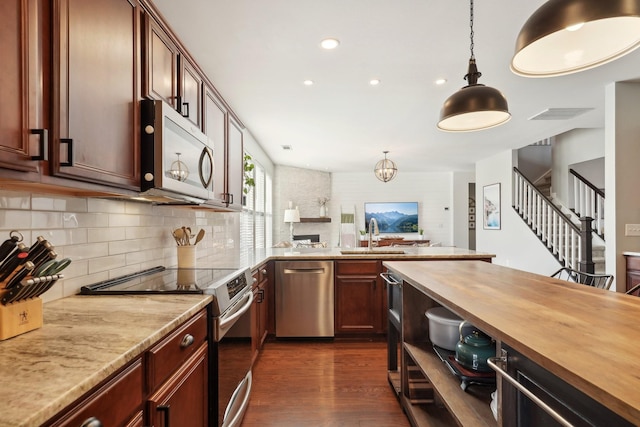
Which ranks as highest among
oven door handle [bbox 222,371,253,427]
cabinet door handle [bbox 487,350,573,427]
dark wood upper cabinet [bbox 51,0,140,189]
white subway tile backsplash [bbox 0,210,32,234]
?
dark wood upper cabinet [bbox 51,0,140,189]

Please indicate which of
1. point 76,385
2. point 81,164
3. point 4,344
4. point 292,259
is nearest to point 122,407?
point 76,385

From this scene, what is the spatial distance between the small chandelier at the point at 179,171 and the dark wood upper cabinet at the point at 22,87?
0.69 metres

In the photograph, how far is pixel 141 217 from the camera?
215cm

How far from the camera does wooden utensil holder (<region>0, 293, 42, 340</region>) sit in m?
1.01

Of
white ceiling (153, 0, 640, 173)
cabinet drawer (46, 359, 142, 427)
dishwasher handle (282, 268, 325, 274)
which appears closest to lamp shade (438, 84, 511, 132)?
white ceiling (153, 0, 640, 173)

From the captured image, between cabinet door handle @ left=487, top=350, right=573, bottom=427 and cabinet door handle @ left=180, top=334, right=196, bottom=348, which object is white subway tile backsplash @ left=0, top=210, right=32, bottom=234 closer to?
cabinet door handle @ left=180, top=334, right=196, bottom=348

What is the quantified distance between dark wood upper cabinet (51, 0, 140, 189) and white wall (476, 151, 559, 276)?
6.00 metres

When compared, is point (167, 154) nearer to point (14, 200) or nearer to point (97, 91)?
point (97, 91)

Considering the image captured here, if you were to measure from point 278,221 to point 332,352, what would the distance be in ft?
18.0

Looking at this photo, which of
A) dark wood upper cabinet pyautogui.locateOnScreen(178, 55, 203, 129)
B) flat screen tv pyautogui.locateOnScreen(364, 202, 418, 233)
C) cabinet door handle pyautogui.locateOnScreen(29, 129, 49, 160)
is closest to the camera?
cabinet door handle pyautogui.locateOnScreen(29, 129, 49, 160)

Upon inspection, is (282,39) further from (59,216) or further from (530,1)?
(59,216)

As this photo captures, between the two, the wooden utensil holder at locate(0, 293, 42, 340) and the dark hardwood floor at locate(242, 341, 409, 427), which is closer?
the wooden utensil holder at locate(0, 293, 42, 340)

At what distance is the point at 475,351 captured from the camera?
1586 millimetres

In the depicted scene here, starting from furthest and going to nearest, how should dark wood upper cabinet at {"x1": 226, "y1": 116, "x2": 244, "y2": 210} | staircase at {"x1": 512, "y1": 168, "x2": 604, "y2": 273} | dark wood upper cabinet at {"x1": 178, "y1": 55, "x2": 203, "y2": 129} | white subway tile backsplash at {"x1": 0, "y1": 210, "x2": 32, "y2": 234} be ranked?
staircase at {"x1": 512, "y1": 168, "x2": 604, "y2": 273}
dark wood upper cabinet at {"x1": 226, "y1": 116, "x2": 244, "y2": 210}
dark wood upper cabinet at {"x1": 178, "y1": 55, "x2": 203, "y2": 129}
white subway tile backsplash at {"x1": 0, "y1": 210, "x2": 32, "y2": 234}
